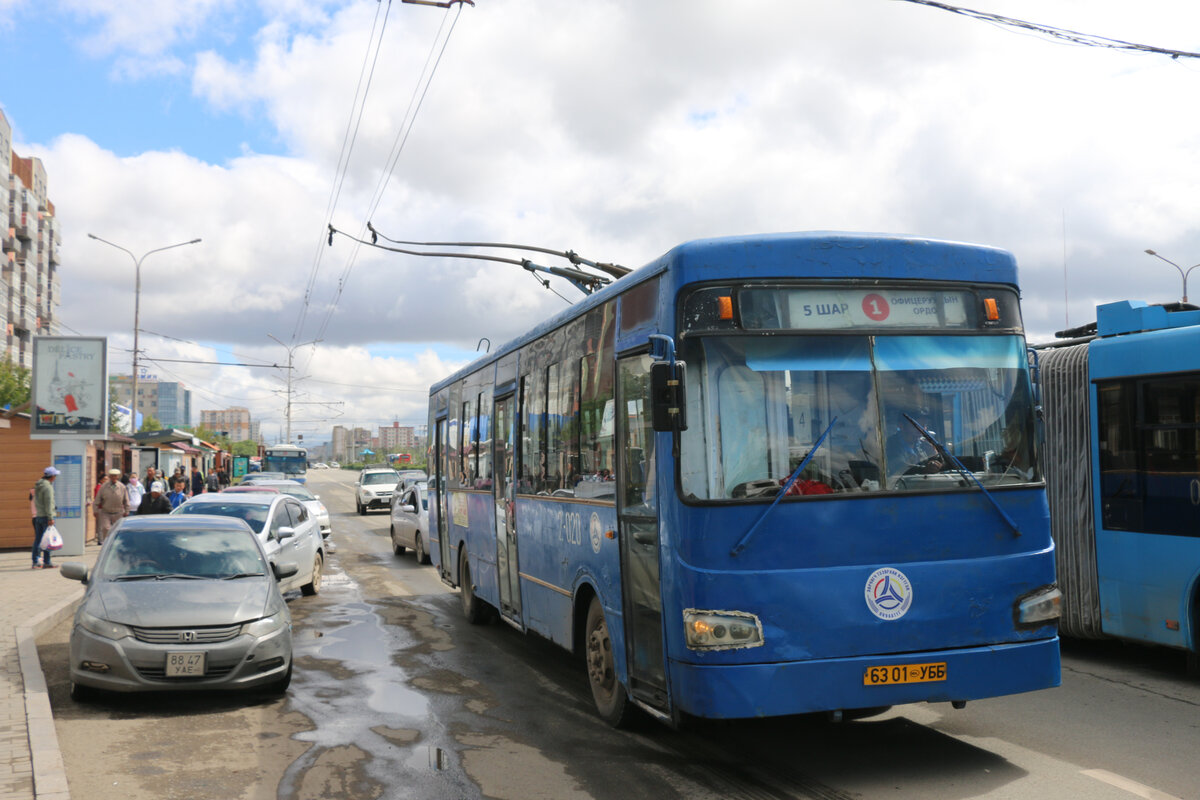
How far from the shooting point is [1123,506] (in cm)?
930

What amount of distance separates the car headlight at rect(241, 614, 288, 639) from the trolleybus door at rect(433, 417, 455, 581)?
5.67m

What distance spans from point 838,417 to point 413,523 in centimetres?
1807

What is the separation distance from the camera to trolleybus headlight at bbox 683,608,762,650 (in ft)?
19.5

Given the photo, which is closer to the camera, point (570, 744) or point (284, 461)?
point (570, 744)

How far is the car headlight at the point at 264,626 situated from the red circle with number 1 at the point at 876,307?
5429mm

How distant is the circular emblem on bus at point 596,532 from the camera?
25.2ft

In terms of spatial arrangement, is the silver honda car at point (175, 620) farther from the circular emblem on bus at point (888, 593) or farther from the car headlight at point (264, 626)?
the circular emblem on bus at point (888, 593)

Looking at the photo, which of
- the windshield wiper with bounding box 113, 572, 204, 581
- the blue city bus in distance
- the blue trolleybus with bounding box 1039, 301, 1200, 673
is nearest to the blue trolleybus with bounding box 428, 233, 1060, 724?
the blue trolleybus with bounding box 1039, 301, 1200, 673

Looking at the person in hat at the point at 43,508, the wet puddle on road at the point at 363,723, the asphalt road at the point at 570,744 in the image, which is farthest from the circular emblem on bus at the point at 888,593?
the person in hat at the point at 43,508

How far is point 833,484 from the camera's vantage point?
6.18 metres

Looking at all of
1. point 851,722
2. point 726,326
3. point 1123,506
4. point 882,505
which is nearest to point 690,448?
point 726,326

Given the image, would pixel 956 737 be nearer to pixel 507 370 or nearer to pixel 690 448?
pixel 690 448

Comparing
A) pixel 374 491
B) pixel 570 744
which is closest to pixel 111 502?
pixel 570 744

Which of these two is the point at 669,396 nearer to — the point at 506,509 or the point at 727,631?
the point at 727,631
